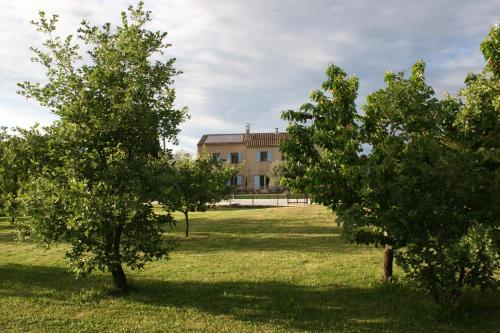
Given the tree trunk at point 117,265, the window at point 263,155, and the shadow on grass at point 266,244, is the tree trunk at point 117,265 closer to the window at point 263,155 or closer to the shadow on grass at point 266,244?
the shadow on grass at point 266,244

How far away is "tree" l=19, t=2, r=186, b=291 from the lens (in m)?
7.47

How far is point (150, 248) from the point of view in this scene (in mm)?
7934

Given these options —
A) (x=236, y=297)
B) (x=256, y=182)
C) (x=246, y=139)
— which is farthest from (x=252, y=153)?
(x=236, y=297)

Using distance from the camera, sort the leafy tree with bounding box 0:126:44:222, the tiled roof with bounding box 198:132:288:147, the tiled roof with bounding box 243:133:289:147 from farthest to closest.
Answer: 1. the tiled roof with bounding box 198:132:288:147
2. the tiled roof with bounding box 243:133:289:147
3. the leafy tree with bounding box 0:126:44:222

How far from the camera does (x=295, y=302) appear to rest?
8062 millimetres

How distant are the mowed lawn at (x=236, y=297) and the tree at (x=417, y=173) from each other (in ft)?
3.82

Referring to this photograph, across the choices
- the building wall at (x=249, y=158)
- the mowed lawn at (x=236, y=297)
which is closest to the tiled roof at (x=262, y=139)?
the building wall at (x=249, y=158)

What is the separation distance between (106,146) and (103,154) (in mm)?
172

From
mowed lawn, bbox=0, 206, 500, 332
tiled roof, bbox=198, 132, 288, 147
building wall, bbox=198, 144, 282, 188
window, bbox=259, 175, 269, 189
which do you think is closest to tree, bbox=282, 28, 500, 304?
mowed lawn, bbox=0, 206, 500, 332

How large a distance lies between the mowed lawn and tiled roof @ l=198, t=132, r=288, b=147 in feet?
134

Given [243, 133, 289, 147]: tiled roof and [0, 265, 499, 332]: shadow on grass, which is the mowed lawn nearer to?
[0, 265, 499, 332]: shadow on grass

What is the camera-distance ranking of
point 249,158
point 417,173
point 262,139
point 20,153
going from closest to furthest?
point 417,173
point 20,153
point 249,158
point 262,139

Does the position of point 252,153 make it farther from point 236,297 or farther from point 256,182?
point 236,297

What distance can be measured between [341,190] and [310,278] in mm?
3192
